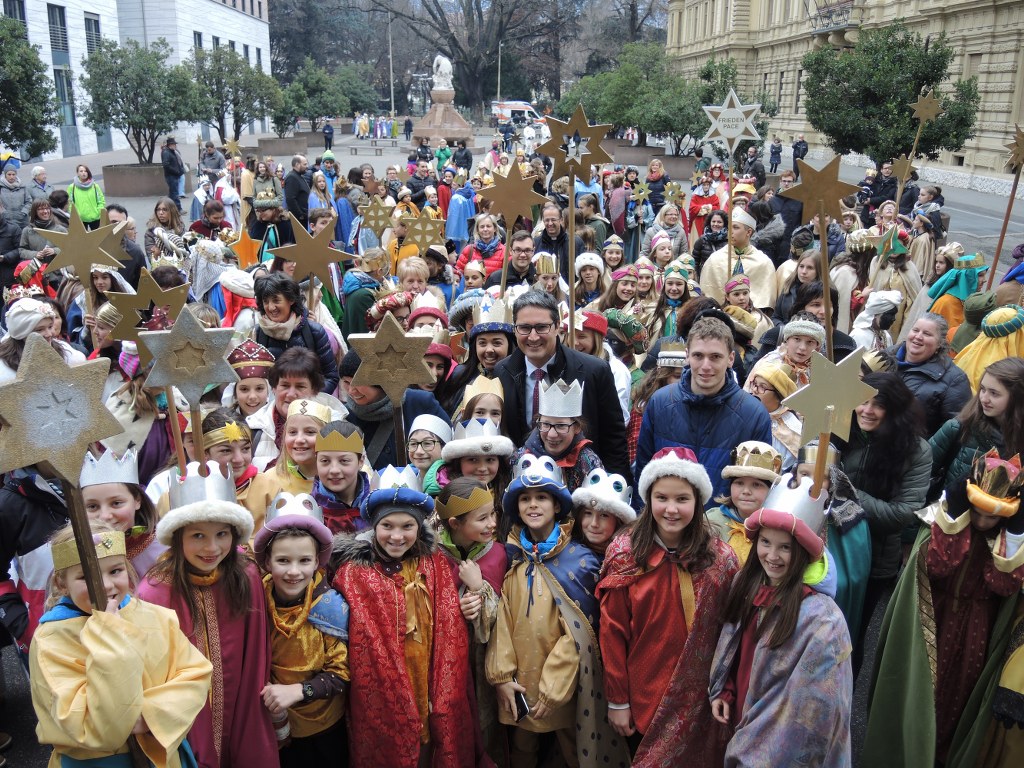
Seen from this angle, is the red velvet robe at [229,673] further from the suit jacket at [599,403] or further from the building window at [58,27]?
the building window at [58,27]

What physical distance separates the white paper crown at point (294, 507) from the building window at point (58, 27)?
43577 millimetres

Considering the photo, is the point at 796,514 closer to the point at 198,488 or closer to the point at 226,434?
the point at 198,488

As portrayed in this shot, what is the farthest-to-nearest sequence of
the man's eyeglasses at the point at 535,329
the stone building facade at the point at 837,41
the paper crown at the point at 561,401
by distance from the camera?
the stone building facade at the point at 837,41, the man's eyeglasses at the point at 535,329, the paper crown at the point at 561,401

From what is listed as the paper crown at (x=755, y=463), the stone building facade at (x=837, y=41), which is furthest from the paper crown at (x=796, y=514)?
the stone building facade at (x=837, y=41)

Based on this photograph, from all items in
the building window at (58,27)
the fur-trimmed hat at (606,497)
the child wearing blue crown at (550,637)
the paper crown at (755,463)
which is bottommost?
the child wearing blue crown at (550,637)

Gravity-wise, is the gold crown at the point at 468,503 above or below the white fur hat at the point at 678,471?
below

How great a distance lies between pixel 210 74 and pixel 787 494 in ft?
122

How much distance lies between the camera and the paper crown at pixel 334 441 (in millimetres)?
3887

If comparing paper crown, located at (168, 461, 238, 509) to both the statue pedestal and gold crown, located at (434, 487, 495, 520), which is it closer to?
gold crown, located at (434, 487, 495, 520)

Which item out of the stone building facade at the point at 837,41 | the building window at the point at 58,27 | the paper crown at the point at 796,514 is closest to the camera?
the paper crown at the point at 796,514

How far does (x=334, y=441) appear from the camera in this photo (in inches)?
153

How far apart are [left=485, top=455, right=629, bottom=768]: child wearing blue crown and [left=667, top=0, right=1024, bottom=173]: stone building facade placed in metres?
26.1

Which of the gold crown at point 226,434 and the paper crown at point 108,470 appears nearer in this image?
the paper crown at point 108,470

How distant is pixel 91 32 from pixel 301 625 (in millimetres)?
47959
